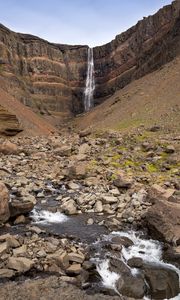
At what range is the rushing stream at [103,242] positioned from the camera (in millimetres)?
13422

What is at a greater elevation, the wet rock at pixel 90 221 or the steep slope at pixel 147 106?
the steep slope at pixel 147 106

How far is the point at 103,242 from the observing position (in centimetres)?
1578

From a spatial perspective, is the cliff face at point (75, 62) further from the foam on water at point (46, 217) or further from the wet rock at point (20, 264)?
the wet rock at point (20, 264)

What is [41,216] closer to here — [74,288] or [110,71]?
[74,288]

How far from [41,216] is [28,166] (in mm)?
10668

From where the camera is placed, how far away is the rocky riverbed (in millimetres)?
12398

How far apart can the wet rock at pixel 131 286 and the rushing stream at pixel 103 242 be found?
0.21 meters

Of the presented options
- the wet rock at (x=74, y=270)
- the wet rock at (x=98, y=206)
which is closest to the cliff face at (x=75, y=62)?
the wet rock at (x=98, y=206)

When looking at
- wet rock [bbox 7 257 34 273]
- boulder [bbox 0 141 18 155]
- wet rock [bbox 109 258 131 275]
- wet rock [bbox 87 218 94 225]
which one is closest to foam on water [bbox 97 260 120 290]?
wet rock [bbox 109 258 131 275]

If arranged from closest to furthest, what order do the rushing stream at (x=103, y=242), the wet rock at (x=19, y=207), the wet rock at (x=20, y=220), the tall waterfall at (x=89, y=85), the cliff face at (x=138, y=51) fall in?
the rushing stream at (x=103, y=242) < the wet rock at (x=20, y=220) < the wet rock at (x=19, y=207) < the cliff face at (x=138, y=51) < the tall waterfall at (x=89, y=85)

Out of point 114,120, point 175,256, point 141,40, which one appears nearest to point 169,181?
point 175,256

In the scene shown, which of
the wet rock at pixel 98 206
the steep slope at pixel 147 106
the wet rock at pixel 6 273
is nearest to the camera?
the wet rock at pixel 6 273

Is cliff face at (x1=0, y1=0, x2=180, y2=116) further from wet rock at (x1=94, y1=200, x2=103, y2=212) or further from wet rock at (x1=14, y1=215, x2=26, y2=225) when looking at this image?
wet rock at (x1=14, y1=215, x2=26, y2=225)

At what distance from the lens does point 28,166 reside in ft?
93.9
